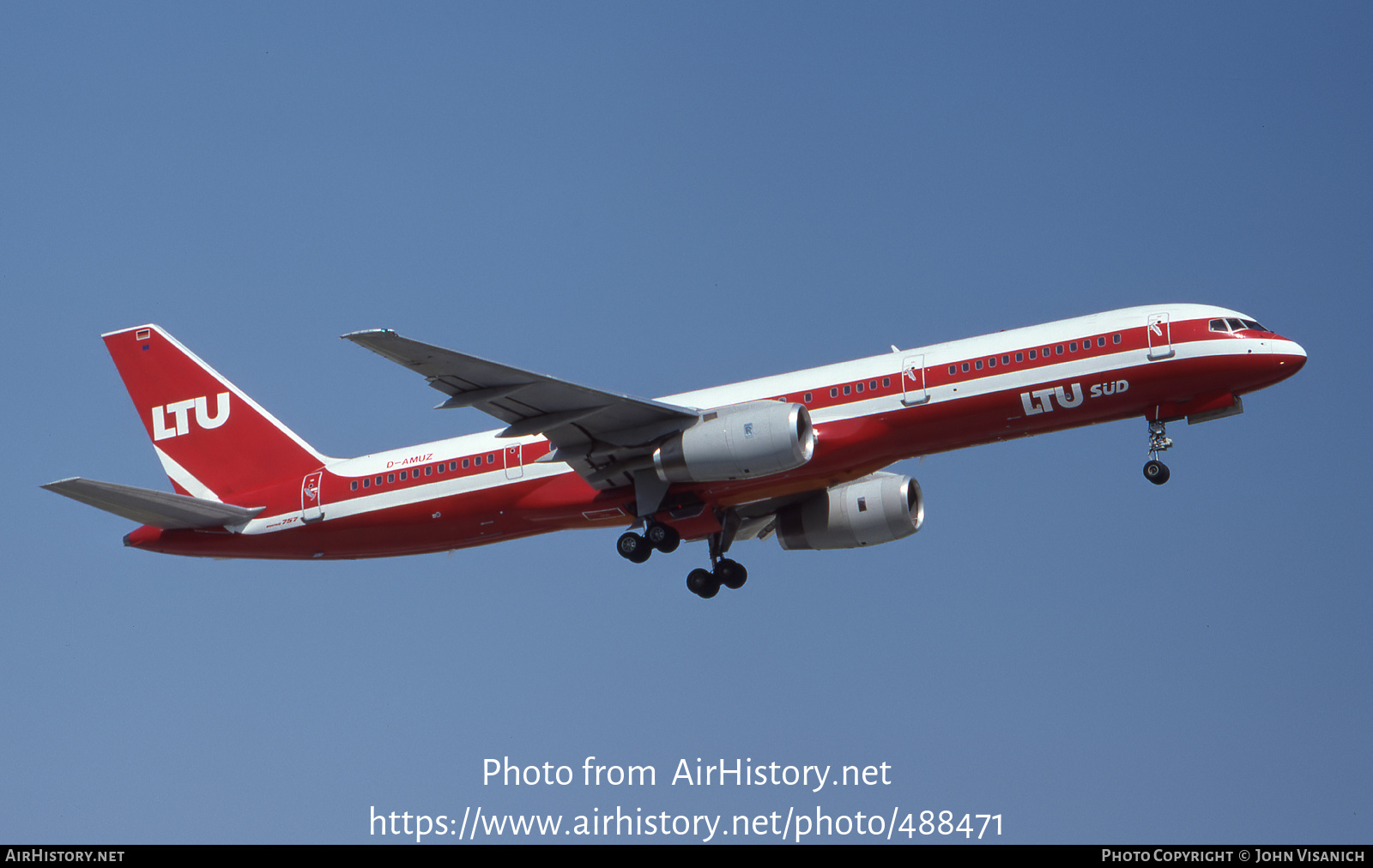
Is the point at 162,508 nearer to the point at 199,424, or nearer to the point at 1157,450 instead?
the point at 199,424

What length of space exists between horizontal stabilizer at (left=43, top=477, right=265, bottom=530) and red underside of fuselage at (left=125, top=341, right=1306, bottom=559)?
Answer: 1.33 feet

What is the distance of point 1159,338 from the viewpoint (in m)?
33.7

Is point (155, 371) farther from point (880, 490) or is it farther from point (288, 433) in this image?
point (880, 490)

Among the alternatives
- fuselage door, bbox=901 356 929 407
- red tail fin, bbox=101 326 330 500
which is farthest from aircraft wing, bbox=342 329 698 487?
red tail fin, bbox=101 326 330 500

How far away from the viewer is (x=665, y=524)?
37.2m

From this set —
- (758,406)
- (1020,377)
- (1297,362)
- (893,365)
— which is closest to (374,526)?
(758,406)

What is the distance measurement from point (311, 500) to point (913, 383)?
15.3m

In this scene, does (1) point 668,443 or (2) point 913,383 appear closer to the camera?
(2) point 913,383

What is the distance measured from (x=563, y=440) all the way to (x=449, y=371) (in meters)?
4.32

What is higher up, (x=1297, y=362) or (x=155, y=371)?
(x=155, y=371)

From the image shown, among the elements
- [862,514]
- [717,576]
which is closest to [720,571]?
[717,576]

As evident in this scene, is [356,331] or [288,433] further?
[288,433]

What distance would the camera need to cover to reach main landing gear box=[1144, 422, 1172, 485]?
34000mm

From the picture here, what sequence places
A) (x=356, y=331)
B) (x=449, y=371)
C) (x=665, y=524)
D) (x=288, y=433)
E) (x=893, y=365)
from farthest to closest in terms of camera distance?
1. (x=288, y=433)
2. (x=665, y=524)
3. (x=893, y=365)
4. (x=449, y=371)
5. (x=356, y=331)
